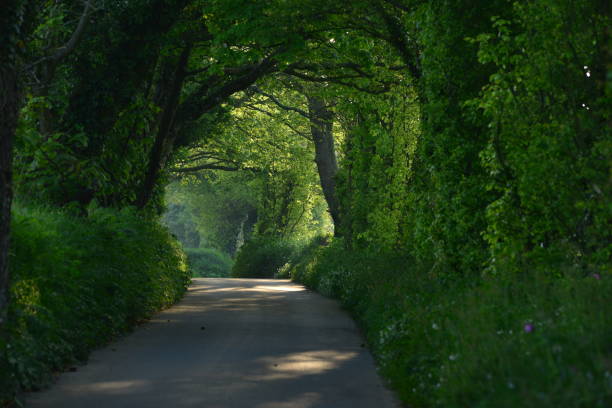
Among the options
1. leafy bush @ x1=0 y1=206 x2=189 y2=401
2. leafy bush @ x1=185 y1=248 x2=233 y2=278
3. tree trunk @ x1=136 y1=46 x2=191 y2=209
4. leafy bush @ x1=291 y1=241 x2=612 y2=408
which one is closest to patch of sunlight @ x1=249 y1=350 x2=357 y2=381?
leafy bush @ x1=291 y1=241 x2=612 y2=408

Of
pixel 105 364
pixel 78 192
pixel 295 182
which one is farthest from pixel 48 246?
pixel 295 182

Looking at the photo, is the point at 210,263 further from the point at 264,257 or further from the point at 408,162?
the point at 408,162

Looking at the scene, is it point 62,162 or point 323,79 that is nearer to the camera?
point 62,162

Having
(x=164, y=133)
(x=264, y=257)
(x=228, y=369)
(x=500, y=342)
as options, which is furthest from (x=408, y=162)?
(x=264, y=257)

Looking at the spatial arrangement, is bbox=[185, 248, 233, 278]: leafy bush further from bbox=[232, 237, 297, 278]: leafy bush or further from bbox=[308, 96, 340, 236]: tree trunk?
bbox=[308, 96, 340, 236]: tree trunk

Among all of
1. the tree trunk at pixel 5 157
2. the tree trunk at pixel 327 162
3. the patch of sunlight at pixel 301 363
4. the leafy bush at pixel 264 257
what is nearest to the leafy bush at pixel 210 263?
the leafy bush at pixel 264 257

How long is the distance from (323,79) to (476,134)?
10.9 meters

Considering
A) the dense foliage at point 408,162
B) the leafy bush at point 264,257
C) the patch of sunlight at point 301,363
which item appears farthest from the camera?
the leafy bush at point 264,257

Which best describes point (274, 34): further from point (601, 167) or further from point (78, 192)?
point (601, 167)

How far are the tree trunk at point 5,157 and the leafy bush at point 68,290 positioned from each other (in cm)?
59

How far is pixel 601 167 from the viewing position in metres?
8.48

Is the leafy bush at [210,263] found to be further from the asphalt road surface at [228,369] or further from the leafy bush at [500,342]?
the leafy bush at [500,342]

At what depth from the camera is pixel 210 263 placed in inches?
2420

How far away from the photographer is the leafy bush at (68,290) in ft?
26.9
